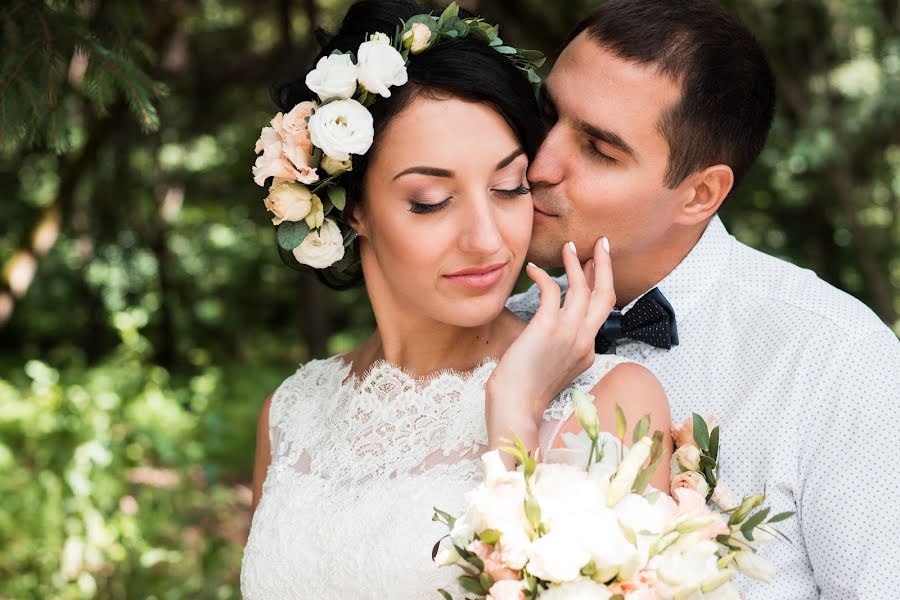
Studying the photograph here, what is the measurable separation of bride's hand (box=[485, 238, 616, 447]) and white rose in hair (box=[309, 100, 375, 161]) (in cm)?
49

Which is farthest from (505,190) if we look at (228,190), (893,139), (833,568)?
(228,190)

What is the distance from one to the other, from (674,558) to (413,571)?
0.73 meters

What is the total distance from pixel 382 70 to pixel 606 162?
740mm

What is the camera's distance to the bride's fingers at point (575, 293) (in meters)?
2.29

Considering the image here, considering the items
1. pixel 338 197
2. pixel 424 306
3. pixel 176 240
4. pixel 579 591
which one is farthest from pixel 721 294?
pixel 176 240

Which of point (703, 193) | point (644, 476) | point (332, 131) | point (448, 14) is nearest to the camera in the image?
point (644, 476)

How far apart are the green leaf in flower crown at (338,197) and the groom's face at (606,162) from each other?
52 cm

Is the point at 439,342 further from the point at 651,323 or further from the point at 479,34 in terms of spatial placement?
the point at 479,34

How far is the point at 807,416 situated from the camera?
248cm

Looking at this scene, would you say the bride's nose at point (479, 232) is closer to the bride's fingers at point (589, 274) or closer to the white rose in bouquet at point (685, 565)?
the bride's fingers at point (589, 274)

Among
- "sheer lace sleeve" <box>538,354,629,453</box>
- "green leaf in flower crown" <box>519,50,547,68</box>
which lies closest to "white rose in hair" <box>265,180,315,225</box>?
"green leaf in flower crown" <box>519,50,547,68</box>

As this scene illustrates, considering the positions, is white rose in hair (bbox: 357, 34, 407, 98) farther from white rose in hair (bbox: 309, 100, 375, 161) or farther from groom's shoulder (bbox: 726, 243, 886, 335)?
groom's shoulder (bbox: 726, 243, 886, 335)

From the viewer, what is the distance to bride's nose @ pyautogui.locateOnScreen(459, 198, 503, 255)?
231cm

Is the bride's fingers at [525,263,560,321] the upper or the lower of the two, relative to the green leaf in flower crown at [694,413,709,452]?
upper
